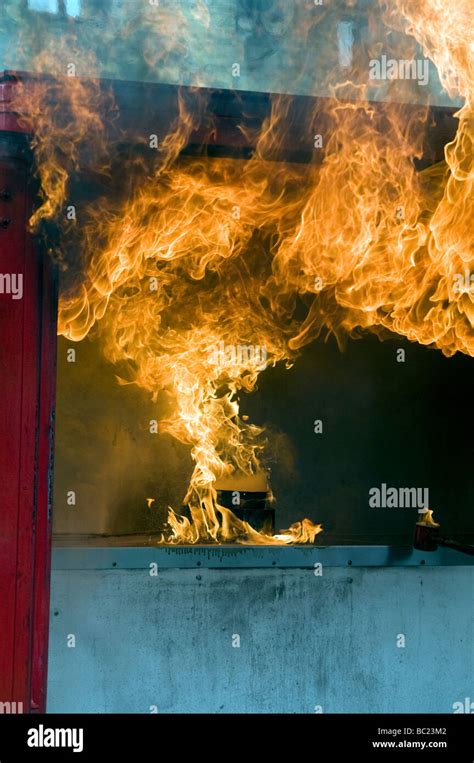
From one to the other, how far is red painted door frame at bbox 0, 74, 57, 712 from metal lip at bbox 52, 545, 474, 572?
3.18 feet

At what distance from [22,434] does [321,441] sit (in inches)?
140

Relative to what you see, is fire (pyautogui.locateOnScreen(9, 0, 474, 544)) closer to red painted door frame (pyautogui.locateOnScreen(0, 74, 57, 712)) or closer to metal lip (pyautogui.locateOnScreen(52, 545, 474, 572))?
red painted door frame (pyautogui.locateOnScreen(0, 74, 57, 712))

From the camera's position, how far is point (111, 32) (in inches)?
328

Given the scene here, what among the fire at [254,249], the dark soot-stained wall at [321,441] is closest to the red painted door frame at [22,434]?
the fire at [254,249]

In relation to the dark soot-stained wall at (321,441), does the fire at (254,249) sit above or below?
above

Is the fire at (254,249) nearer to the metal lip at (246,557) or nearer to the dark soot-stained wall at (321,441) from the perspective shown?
the dark soot-stained wall at (321,441)

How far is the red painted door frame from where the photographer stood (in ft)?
13.0

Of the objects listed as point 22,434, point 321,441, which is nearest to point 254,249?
point 321,441

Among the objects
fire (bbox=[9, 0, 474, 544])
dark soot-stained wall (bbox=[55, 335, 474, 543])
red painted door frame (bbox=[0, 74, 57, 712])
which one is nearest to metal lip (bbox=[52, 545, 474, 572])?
fire (bbox=[9, 0, 474, 544])

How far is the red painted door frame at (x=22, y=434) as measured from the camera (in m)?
3.97

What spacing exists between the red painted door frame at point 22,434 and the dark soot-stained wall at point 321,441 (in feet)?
8.33
